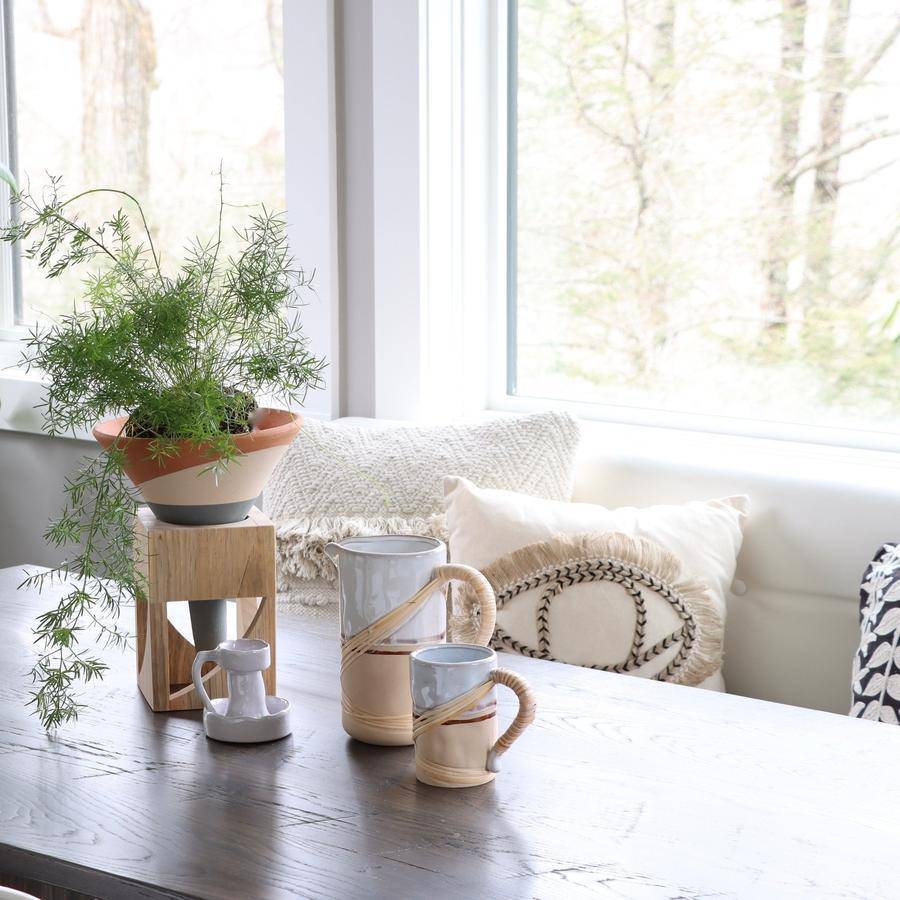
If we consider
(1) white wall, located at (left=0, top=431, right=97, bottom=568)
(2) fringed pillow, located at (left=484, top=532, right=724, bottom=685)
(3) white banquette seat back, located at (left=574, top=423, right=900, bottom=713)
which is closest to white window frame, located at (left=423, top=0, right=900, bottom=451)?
(3) white banquette seat back, located at (left=574, top=423, right=900, bottom=713)

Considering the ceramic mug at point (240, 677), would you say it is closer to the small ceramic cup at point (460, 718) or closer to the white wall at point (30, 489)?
the small ceramic cup at point (460, 718)

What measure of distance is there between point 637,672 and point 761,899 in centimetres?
84

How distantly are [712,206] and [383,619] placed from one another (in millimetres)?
1333

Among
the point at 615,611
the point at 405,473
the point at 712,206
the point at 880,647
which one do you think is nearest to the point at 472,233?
the point at 712,206

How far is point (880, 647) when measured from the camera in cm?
154

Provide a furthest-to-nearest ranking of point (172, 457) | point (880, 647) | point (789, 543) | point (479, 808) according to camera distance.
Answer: point (789, 543) → point (880, 647) → point (172, 457) → point (479, 808)

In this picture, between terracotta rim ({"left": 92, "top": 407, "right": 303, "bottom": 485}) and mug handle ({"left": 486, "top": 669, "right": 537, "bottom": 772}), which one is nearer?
mug handle ({"left": 486, "top": 669, "right": 537, "bottom": 772})

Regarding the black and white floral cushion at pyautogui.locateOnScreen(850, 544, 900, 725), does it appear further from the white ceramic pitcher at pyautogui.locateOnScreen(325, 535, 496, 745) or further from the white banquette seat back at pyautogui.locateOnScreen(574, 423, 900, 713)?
the white ceramic pitcher at pyautogui.locateOnScreen(325, 535, 496, 745)

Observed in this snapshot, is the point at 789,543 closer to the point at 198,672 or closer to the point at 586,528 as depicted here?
the point at 586,528

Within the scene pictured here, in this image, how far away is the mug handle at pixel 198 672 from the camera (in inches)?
46.2

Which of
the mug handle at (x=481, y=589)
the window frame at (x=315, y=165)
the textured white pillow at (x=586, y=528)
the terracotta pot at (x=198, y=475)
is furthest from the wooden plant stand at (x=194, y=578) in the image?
the window frame at (x=315, y=165)

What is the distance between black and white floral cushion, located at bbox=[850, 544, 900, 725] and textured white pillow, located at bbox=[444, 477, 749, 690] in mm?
218

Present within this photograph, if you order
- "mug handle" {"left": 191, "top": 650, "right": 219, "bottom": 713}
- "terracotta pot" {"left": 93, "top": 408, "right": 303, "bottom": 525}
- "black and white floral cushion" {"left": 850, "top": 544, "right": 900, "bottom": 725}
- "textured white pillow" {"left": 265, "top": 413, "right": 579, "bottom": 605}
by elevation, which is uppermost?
"terracotta pot" {"left": 93, "top": 408, "right": 303, "bottom": 525}

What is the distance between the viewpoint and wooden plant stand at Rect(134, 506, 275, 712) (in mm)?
1204
